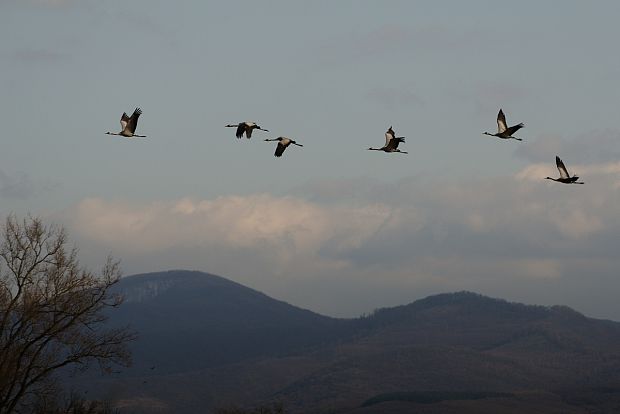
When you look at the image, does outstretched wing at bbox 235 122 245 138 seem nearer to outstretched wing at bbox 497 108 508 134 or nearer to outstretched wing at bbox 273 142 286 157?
outstretched wing at bbox 273 142 286 157

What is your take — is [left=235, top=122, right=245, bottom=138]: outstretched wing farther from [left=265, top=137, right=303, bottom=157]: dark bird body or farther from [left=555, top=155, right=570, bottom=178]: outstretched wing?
[left=555, top=155, right=570, bottom=178]: outstretched wing

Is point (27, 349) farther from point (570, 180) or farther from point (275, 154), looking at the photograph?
point (570, 180)

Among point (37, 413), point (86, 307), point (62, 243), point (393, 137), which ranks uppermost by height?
point (393, 137)

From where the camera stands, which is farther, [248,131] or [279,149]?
[248,131]

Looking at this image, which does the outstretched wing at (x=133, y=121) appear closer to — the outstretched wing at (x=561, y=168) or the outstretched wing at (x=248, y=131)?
the outstretched wing at (x=248, y=131)

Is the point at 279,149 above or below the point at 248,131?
below

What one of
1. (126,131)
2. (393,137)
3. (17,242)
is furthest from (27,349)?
(393,137)

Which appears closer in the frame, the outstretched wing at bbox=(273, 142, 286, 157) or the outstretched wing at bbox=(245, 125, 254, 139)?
the outstretched wing at bbox=(273, 142, 286, 157)

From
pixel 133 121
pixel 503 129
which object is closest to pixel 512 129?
pixel 503 129

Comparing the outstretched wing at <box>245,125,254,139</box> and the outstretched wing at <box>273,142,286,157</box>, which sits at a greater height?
the outstretched wing at <box>245,125,254,139</box>

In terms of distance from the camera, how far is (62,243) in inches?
2192

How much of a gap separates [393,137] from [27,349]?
69.8 ft

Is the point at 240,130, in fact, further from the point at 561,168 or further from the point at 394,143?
the point at 561,168

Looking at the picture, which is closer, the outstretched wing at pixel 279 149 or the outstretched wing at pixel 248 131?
the outstretched wing at pixel 279 149
